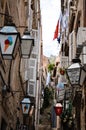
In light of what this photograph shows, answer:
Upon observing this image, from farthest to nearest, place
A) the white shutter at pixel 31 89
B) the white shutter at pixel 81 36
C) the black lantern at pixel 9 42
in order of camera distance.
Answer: the white shutter at pixel 31 89 < the white shutter at pixel 81 36 < the black lantern at pixel 9 42

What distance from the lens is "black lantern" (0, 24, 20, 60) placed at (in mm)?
7043

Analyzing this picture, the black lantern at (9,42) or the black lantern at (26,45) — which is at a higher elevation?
the black lantern at (9,42)

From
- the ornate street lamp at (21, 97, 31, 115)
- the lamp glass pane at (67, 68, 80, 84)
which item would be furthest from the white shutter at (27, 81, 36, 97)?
the lamp glass pane at (67, 68, 80, 84)

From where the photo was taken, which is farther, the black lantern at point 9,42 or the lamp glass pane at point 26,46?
the lamp glass pane at point 26,46

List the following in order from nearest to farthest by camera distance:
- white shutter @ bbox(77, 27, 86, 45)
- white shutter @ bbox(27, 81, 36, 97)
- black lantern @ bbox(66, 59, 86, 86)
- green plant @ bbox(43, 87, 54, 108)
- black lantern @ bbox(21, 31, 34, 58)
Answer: black lantern @ bbox(21, 31, 34, 58)
black lantern @ bbox(66, 59, 86, 86)
white shutter @ bbox(77, 27, 86, 45)
white shutter @ bbox(27, 81, 36, 97)
green plant @ bbox(43, 87, 54, 108)

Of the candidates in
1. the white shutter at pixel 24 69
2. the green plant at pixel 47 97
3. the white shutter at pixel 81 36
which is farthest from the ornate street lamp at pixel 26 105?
the green plant at pixel 47 97

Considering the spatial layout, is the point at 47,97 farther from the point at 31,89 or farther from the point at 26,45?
the point at 26,45

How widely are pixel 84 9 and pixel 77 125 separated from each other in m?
4.75

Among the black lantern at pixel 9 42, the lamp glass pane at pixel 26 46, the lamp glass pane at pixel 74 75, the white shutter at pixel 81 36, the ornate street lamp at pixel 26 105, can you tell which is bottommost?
the ornate street lamp at pixel 26 105

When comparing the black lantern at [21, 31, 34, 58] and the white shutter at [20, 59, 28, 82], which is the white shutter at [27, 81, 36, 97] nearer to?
the white shutter at [20, 59, 28, 82]

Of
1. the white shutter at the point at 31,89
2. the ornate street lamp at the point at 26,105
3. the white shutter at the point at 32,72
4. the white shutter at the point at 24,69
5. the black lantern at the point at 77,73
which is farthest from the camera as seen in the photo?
the white shutter at the point at 32,72

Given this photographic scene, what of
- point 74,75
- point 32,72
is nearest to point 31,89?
point 32,72

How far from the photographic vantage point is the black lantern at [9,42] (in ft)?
23.1

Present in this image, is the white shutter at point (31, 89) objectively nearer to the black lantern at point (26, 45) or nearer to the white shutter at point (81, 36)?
the white shutter at point (81, 36)
